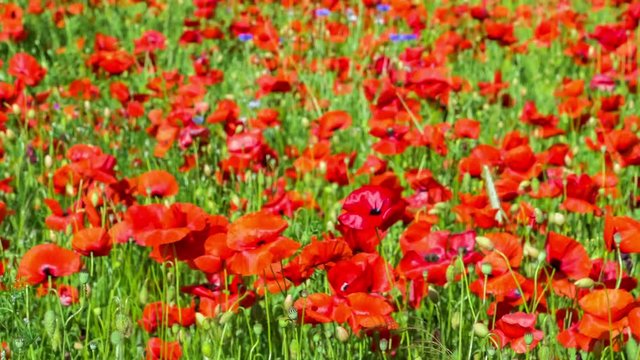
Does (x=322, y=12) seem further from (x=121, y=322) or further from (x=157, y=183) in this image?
(x=121, y=322)

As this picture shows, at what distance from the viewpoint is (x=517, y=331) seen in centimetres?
157

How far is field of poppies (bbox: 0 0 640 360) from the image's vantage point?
161cm

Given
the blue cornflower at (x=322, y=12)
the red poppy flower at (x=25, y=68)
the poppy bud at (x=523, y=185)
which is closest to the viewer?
the poppy bud at (x=523, y=185)

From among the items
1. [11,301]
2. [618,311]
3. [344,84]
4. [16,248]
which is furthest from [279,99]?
[618,311]

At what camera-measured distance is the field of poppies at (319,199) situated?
1.61 metres

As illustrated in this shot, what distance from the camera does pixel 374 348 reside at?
1.69m

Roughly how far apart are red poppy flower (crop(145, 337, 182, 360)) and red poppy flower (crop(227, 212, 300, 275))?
0.80 ft

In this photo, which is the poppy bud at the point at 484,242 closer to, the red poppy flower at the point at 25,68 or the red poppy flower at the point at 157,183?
the red poppy flower at the point at 157,183

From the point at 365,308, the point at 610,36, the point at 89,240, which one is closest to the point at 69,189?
the point at 89,240

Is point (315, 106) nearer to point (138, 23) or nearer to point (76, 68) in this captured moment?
point (76, 68)

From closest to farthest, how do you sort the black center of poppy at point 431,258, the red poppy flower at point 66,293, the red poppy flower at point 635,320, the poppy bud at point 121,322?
1. the red poppy flower at point 635,320
2. the poppy bud at point 121,322
3. the black center of poppy at point 431,258
4. the red poppy flower at point 66,293

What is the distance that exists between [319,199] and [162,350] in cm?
118

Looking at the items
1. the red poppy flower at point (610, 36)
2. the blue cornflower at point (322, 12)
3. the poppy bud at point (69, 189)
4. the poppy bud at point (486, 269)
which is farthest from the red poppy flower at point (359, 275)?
the blue cornflower at point (322, 12)

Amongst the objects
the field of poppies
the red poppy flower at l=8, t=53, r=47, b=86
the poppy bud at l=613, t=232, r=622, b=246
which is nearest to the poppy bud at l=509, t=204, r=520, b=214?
the field of poppies
